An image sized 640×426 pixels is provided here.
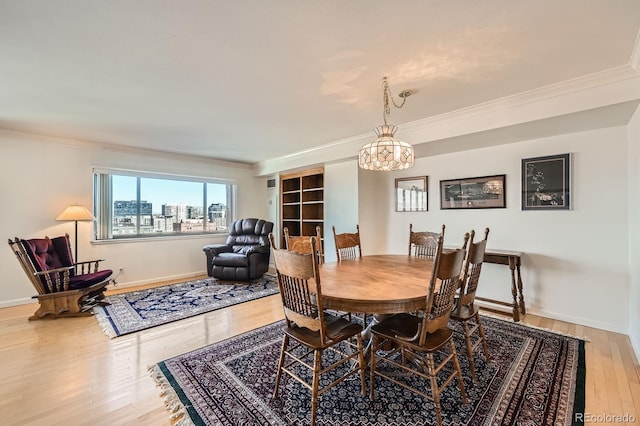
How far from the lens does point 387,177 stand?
15.5 ft

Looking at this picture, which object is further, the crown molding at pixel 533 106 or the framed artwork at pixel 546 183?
the framed artwork at pixel 546 183

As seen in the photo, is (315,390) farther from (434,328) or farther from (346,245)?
(346,245)

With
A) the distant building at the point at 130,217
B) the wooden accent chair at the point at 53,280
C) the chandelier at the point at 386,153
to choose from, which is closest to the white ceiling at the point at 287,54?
the chandelier at the point at 386,153

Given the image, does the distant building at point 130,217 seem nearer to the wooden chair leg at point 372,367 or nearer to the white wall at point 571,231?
the wooden chair leg at point 372,367

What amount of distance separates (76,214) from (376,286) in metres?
4.23

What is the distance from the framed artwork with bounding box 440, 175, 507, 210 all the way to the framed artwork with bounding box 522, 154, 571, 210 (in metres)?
0.24

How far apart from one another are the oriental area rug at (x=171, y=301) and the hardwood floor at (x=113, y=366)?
17 centimetres

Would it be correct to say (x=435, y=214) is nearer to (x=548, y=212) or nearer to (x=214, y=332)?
(x=548, y=212)

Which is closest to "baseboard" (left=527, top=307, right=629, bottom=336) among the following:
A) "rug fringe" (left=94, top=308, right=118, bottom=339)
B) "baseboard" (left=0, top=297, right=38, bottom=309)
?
"rug fringe" (left=94, top=308, right=118, bottom=339)

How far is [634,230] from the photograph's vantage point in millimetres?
2564

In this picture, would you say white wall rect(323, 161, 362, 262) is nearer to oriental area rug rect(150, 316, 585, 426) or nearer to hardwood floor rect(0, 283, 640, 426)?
hardwood floor rect(0, 283, 640, 426)

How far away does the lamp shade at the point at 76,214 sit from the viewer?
12.7 feet

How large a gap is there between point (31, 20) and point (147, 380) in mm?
2384

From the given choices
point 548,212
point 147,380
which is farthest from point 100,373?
point 548,212
